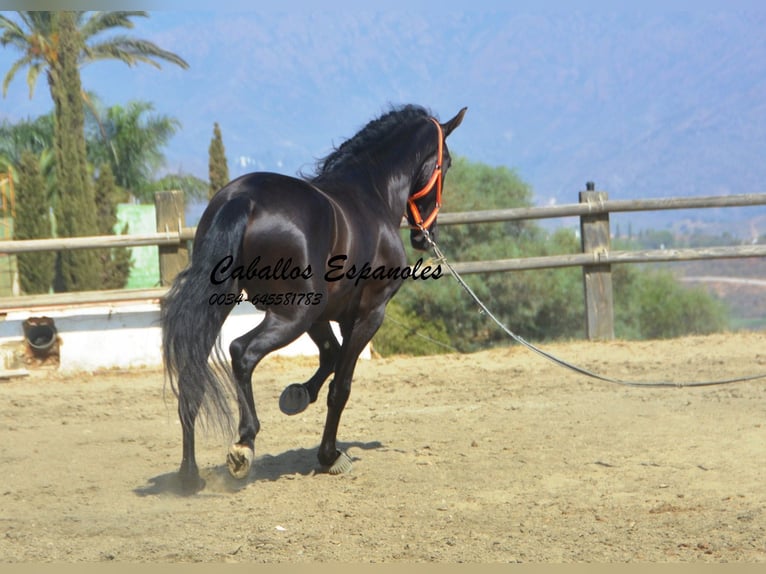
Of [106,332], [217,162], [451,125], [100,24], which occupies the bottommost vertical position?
[106,332]

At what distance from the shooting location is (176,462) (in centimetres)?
555

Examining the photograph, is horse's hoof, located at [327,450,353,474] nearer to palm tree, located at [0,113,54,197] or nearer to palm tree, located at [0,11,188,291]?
palm tree, located at [0,11,188,291]

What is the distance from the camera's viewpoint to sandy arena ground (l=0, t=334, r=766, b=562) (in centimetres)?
370

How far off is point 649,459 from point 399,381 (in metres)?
3.34

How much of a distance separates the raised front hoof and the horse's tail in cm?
85

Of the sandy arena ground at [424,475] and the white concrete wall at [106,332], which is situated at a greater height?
the white concrete wall at [106,332]

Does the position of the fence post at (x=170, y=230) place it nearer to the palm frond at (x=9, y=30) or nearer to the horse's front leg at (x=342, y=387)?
the horse's front leg at (x=342, y=387)

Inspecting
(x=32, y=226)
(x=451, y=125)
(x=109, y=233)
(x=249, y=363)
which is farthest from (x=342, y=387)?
(x=109, y=233)

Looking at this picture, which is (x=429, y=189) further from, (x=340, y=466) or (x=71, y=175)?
(x=71, y=175)

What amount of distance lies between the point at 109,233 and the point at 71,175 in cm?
276

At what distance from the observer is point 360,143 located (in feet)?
18.5

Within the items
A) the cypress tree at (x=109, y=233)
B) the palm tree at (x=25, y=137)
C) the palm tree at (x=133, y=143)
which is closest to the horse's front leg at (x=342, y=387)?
the cypress tree at (x=109, y=233)

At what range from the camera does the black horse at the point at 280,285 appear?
4438mm

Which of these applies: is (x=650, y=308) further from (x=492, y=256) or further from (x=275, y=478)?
(x=275, y=478)
